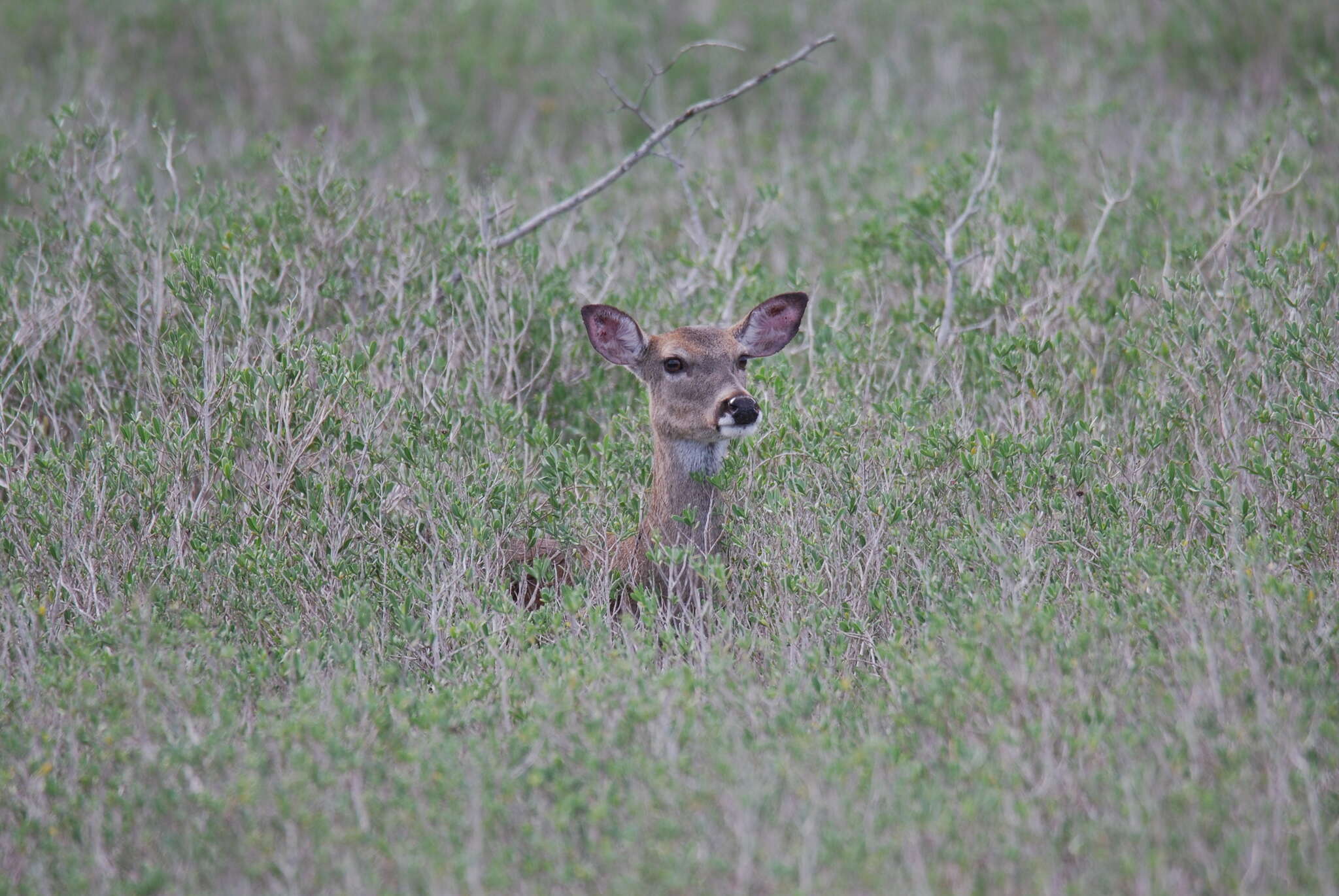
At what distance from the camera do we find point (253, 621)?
521cm

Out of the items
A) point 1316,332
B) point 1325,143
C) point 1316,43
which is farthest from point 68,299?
point 1316,43

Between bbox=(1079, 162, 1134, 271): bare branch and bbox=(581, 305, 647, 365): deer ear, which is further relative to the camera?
bbox=(1079, 162, 1134, 271): bare branch

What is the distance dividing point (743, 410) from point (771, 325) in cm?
95

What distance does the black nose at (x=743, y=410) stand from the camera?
5641mm

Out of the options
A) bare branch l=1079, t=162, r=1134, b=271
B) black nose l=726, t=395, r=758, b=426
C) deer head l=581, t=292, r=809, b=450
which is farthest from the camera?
bare branch l=1079, t=162, r=1134, b=271

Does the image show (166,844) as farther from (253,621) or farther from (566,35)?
(566,35)

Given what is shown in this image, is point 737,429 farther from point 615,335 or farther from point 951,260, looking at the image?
point 951,260

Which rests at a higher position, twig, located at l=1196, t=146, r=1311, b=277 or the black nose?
twig, located at l=1196, t=146, r=1311, b=277

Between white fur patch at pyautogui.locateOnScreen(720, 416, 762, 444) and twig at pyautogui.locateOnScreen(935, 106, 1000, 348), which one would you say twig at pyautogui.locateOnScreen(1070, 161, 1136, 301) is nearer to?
twig at pyautogui.locateOnScreen(935, 106, 1000, 348)

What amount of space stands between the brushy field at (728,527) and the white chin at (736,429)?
0.29 meters

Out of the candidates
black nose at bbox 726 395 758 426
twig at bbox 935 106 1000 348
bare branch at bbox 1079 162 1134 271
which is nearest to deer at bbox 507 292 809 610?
black nose at bbox 726 395 758 426

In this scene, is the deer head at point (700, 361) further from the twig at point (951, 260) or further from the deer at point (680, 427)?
the twig at point (951, 260)

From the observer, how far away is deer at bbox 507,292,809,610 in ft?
18.7

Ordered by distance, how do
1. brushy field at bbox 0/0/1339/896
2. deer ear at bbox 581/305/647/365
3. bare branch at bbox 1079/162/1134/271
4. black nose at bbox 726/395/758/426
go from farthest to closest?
bare branch at bbox 1079/162/1134/271, deer ear at bbox 581/305/647/365, black nose at bbox 726/395/758/426, brushy field at bbox 0/0/1339/896
